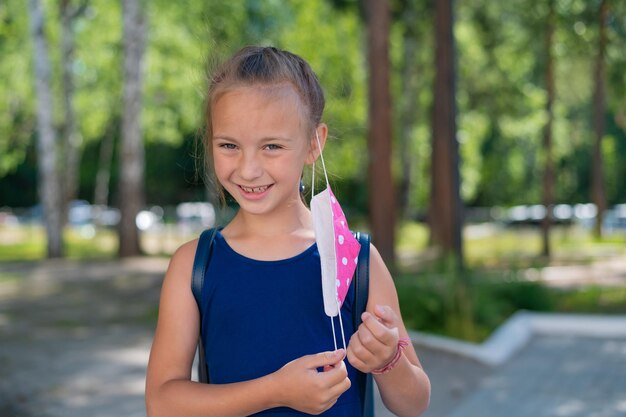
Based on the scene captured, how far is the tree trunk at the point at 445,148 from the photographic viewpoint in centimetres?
1352

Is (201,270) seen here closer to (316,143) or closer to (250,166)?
(250,166)

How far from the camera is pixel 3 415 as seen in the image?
270 inches

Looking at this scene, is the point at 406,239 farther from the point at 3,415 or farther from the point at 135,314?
the point at 3,415

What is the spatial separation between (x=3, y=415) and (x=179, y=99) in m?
29.7

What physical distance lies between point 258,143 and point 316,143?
188mm

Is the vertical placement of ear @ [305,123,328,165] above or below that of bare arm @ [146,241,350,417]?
above

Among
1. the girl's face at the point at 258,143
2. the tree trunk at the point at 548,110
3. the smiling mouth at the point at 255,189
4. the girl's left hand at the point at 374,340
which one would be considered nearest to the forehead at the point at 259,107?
the girl's face at the point at 258,143

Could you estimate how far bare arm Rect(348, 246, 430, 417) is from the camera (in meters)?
1.88

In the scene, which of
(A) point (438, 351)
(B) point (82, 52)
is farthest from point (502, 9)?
(A) point (438, 351)

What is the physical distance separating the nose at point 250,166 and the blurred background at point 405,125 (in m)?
0.30

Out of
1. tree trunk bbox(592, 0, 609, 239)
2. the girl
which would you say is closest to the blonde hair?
the girl

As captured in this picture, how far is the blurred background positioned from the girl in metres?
0.22

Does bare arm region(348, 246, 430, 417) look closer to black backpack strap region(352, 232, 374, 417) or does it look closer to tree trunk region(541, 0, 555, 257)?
black backpack strap region(352, 232, 374, 417)

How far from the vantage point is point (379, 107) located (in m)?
15.8
